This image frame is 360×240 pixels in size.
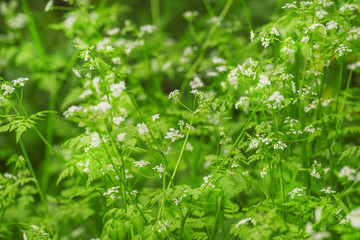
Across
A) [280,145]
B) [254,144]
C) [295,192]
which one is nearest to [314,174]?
[295,192]

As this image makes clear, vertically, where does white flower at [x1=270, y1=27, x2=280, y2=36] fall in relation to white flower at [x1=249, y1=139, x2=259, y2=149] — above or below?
above

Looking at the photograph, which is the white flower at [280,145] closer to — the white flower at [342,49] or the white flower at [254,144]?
the white flower at [254,144]

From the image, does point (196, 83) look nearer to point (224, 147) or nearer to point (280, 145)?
point (224, 147)

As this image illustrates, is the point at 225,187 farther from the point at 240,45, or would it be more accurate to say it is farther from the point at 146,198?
the point at 240,45

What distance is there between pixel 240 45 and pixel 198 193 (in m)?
2.64

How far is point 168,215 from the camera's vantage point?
2201 millimetres

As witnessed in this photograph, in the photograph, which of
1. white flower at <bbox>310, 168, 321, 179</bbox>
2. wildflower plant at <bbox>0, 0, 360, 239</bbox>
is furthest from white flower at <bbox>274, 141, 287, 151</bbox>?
white flower at <bbox>310, 168, 321, 179</bbox>

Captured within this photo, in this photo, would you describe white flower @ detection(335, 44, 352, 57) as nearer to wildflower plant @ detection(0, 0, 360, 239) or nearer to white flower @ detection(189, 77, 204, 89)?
wildflower plant @ detection(0, 0, 360, 239)

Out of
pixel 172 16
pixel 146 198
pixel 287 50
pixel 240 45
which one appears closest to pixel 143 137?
pixel 146 198

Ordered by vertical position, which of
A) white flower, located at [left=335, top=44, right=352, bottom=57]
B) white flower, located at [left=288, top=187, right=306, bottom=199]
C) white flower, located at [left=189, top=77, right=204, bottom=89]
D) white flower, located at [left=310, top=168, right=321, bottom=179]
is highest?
white flower, located at [left=335, top=44, right=352, bottom=57]

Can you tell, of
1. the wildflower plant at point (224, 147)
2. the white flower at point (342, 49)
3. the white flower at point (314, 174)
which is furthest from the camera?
the white flower at point (314, 174)

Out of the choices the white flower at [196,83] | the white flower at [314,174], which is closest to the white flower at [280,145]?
the white flower at [314,174]

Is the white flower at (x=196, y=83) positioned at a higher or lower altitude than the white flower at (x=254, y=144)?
higher

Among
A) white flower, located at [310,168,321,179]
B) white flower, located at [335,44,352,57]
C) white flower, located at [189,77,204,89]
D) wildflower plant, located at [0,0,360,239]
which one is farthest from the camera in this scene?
white flower, located at [189,77,204,89]
